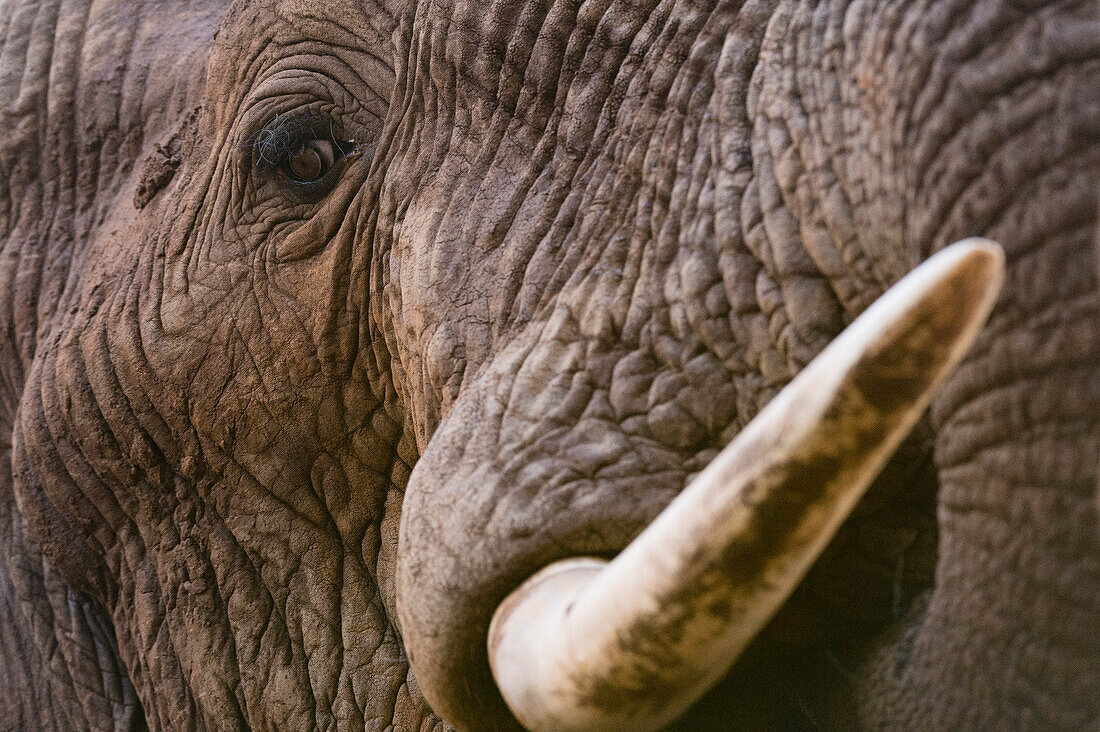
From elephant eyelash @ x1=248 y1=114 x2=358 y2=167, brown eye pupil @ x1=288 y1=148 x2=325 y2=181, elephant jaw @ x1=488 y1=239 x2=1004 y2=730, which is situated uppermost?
elephant eyelash @ x1=248 y1=114 x2=358 y2=167

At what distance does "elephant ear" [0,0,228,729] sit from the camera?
7.09 ft

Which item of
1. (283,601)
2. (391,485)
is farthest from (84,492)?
(391,485)

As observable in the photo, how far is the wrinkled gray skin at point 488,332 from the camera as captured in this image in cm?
78

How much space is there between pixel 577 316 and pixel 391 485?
2.34ft

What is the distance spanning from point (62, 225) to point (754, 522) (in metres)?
1.97

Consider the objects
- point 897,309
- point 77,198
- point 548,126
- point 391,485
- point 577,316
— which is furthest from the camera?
point 77,198

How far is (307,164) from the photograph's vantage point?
1.72 meters

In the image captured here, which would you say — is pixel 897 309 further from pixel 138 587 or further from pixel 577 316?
pixel 138 587

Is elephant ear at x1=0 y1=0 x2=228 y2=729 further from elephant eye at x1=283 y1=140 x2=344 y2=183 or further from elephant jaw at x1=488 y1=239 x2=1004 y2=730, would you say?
elephant jaw at x1=488 y1=239 x2=1004 y2=730

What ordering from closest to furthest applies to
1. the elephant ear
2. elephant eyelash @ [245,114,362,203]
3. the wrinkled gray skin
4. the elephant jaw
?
the elephant jaw
the wrinkled gray skin
elephant eyelash @ [245,114,362,203]
the elephant ear

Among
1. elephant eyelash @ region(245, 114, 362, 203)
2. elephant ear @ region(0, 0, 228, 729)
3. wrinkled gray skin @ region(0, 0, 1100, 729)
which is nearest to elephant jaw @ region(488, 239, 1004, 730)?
wrinkled gray skin @ region(0, 0, 1100, 729)

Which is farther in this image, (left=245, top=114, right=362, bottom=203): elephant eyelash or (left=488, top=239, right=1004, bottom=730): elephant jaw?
(left=245, top=114, right=362, bottom=203): elephant eyelash

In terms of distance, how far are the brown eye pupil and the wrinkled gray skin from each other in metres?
0.05

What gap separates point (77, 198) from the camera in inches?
89.1
